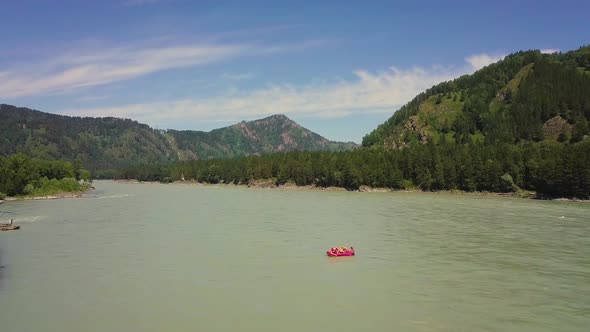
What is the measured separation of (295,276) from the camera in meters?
42.9

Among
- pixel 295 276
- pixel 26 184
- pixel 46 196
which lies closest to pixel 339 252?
pixel 295 276

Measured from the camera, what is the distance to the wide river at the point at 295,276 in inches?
1237

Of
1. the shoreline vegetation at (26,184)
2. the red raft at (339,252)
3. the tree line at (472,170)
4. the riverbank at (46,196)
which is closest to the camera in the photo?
the red raft at (339,252)

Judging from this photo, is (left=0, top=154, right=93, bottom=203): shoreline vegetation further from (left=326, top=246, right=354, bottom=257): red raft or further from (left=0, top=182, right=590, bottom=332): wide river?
(left=326, top=246, right=354, bottom=257): red raft

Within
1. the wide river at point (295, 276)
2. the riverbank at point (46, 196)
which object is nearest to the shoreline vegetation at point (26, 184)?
the riverbank at point (46, 196)

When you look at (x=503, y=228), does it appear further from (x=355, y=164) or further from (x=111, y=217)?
(x=355, y=164)

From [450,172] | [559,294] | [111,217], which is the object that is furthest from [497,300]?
[450,172]

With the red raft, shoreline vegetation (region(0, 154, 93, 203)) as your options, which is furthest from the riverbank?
the red raft

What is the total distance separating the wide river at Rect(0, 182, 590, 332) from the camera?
31.4 m

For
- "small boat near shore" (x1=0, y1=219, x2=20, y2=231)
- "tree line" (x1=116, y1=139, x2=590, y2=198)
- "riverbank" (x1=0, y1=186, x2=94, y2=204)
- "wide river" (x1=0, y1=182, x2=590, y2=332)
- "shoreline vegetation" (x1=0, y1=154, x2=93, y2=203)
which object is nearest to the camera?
"wide river" (x1=0, y1=182, x2=590, y2=332)

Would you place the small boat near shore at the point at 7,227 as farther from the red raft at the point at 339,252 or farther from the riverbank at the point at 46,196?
the riverbank at the point at 46,196

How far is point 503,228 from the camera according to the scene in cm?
7206

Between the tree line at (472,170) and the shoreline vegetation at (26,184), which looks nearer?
the tree line at (472,170)

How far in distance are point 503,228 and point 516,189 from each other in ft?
251
